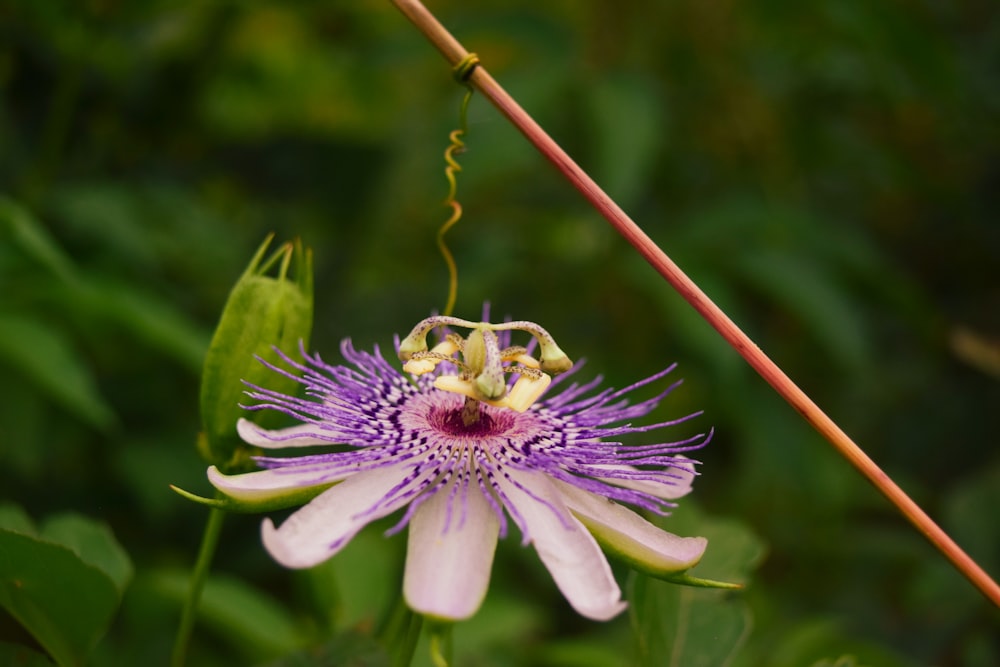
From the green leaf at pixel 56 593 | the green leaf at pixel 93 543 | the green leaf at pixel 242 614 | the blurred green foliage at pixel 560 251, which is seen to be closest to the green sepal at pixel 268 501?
the green leaf at pixel 56 593

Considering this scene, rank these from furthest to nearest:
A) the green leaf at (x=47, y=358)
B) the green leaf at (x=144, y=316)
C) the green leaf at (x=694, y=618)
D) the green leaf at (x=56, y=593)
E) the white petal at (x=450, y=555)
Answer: the green leaf at (x=144, y=316), the green leaf at (x=47, y=358), the green leaf at (x=694, y=618), the green leaf at (x=56, y=593), the white petal at (x=450, y=555)

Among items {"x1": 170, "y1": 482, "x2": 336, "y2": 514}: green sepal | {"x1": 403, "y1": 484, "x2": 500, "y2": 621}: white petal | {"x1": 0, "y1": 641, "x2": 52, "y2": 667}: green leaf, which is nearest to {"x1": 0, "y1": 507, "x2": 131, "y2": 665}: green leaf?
{"x1": 0, "y1": 641, "x2": 52, "y2": 667}: green leaf

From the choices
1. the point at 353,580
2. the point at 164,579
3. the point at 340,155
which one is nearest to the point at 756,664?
the point at 353,580

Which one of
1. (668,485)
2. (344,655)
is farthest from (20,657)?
(668,485)

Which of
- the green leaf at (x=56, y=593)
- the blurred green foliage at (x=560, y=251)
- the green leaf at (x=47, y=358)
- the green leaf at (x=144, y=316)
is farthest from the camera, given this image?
the blurred green foliage at (x=560, y=251)

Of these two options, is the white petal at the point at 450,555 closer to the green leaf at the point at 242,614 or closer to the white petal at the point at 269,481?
the white petal at the point at 269,481

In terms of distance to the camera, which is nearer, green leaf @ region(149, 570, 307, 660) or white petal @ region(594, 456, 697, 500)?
white petal @ region(594, 456, 697, 500)

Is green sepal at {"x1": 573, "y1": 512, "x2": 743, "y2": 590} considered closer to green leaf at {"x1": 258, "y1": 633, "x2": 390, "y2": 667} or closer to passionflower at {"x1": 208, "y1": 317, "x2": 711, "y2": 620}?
passionflower at {"x1": 208, "y1": 317, "x2": 711, "y2": 620}
